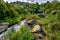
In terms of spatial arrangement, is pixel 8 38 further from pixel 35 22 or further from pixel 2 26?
pixel 35 22

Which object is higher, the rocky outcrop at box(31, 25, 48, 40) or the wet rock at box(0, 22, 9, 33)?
the wet rock at box(0, 22, 9, 33)

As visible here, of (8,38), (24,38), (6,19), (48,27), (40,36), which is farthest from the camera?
(6,19)

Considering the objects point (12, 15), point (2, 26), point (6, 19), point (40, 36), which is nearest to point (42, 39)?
point (40, 36)

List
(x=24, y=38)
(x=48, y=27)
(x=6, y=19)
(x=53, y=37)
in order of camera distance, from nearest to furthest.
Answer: (x=24, y=38)
(x=53, y=37)
(x=48, y=27)
(x=6, y=19)

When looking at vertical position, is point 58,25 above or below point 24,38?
below

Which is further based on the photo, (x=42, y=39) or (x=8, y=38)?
(x=42, y=39)

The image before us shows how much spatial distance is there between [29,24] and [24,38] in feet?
9.93

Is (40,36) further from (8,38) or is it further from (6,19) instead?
(6,19)

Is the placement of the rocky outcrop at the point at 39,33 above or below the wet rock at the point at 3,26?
below

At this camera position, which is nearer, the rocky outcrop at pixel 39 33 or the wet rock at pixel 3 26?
the rocky outcrop at pixel 39 33

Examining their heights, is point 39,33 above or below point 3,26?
below

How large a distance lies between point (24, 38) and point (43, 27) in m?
2.40

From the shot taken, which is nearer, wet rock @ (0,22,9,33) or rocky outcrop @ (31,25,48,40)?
rocky outcrop @ (31,25,48,40)

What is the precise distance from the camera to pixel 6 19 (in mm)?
7961
